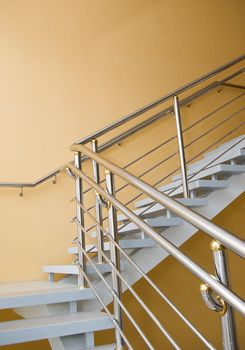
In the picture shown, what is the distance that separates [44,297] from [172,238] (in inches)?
32.7

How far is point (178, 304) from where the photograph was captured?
2867 millimetres

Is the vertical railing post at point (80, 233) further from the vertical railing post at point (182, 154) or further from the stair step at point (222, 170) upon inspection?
the stair step at point (222, 170)

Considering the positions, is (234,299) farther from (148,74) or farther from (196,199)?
(148,74)

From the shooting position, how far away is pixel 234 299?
0.62m

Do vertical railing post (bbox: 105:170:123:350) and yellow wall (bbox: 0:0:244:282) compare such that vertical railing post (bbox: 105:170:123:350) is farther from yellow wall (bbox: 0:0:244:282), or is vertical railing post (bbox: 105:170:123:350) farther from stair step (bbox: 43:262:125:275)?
yellow wall (bbox: 0:0:244:282)

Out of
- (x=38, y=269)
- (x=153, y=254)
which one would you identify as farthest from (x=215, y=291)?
(x=38, y=269)

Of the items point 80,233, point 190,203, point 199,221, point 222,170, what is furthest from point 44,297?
point 222,170

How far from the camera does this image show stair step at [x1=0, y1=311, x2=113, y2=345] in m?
1.30

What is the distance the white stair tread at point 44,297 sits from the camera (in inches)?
58.6

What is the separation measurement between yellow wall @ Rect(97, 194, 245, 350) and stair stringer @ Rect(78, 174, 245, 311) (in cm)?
87

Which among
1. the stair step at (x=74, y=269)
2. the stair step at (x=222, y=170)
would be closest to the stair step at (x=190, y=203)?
the stair step at (x=222, y=170)

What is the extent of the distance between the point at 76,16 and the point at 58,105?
87 cm

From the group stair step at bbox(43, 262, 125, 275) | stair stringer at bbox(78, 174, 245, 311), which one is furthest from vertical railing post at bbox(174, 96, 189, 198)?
stair step at bbox(43, 262, 125, 275)

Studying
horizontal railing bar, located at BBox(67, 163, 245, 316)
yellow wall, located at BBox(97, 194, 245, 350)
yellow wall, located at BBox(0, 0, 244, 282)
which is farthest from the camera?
yellow wall, located at BBox(97, 194, 245, 350)
